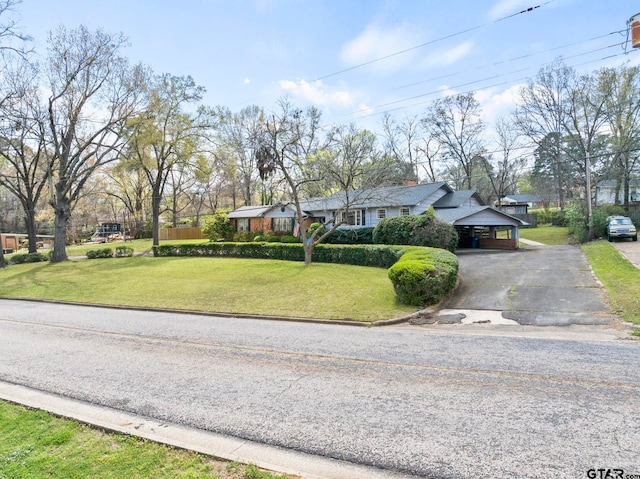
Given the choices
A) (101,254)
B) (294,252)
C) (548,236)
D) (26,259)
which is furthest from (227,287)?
(548,236)

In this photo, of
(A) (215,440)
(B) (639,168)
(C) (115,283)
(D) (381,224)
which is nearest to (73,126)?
(C) (115,283)

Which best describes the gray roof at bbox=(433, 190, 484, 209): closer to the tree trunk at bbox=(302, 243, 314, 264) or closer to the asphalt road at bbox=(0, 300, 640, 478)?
the tree trunk at bbox=(302, 243, 314, 264)

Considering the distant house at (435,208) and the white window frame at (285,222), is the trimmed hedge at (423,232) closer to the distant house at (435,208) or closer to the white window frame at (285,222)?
the distant house at (435,208)

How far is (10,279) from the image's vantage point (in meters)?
21.2

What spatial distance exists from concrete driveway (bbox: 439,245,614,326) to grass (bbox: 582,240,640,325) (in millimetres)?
257

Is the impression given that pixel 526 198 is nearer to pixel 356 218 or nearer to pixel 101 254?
pixel 356 218

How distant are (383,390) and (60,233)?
102ft

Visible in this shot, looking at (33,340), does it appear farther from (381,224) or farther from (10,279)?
(381,224)

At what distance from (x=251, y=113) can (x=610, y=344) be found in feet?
160

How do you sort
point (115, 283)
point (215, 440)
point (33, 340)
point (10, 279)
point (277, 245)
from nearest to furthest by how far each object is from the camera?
point (215, 440), point (33, 340), point (115, 283), point (10, 279), point (277, 245)

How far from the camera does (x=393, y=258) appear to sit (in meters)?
17.6

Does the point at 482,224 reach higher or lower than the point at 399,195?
lower

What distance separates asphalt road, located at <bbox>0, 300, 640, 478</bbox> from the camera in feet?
11.3

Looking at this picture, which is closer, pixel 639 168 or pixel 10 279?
pixel 10 279
